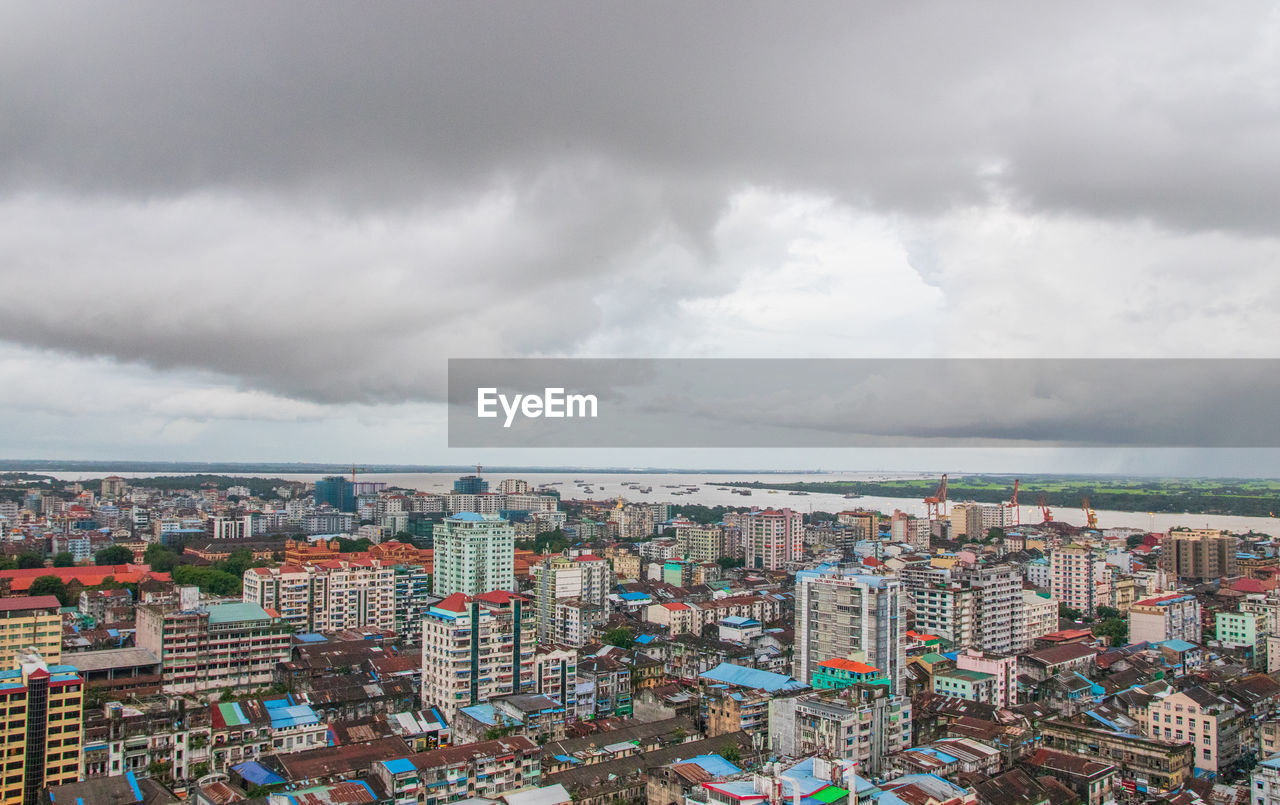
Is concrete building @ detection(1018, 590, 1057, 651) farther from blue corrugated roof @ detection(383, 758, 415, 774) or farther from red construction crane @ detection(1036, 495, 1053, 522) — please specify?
red construction crane @ detection(1036, 495, 1053, 522)

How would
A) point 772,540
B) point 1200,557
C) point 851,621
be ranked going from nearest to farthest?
point 851,621 < point 1200,557 < point 772,540

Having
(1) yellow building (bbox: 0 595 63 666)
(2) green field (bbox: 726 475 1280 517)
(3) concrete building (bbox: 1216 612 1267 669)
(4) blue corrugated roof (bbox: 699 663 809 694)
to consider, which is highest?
(1) yellow building (bbox: 0 595 63 666)

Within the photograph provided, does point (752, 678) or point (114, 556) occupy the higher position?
point (752, 678)

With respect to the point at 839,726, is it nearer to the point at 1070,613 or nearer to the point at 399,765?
the point at 399,765

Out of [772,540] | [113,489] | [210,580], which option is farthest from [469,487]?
[210,580]

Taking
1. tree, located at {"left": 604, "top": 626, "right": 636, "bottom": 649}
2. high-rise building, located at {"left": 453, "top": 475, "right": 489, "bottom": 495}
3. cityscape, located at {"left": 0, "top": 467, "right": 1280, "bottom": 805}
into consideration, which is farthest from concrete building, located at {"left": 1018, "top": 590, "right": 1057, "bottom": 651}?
high-rise building, located at {"left": 453, "top": 475, "right": 489, "bottom": 495}

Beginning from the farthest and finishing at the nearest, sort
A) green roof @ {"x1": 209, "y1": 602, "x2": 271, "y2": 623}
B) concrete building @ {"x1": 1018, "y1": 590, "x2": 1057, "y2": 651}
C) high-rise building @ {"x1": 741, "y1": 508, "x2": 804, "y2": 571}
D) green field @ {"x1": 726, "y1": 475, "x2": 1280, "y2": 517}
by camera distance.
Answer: green field @ {"x1": 726, "y1": 475, "x2": 1280, "y2": 517}, high-rise building @ {"x1": 741, "y1": 508, "x2": 804, "y2": 571}, concrete building @ {"x1": 1018, "y1": 590, "x2": 1057, "y2": 651}, green roof @ {"x1": 209, "y1": 602, "x2": 271, "y2": 623}
